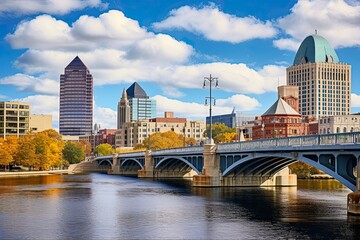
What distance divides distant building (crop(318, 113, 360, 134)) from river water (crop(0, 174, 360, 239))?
116477 mm

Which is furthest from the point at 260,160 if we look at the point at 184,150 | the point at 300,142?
the point at 184,150

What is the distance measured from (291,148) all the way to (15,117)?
156075mm

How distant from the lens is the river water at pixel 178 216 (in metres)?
41.8

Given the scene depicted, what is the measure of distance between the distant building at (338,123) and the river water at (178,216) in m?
A: 116

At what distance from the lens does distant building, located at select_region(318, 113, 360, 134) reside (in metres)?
188

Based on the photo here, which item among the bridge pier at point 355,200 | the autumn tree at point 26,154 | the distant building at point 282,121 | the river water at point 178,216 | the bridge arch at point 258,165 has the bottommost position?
the river water at point 178,216

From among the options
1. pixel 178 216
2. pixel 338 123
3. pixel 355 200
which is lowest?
pixel 178 216

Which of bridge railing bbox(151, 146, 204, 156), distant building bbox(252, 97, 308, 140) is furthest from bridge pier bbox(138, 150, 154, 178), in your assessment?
distant building bbox(252, 97, 308, 140)

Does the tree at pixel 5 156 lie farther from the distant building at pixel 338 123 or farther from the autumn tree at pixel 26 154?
the distant building at pixel 338 123

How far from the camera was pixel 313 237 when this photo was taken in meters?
40.0

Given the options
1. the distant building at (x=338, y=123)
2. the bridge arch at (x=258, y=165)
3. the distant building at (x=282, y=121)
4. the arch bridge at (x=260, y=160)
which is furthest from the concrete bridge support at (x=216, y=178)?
the distant building at (x=338, y=123)

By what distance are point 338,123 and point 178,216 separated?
14796 centimetres

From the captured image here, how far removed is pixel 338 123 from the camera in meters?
190

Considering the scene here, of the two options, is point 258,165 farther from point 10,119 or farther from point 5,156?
point 10,119
